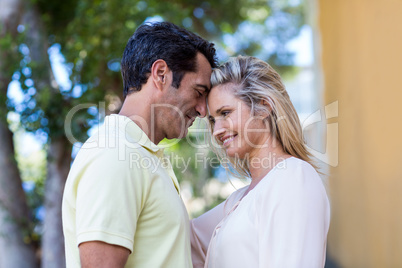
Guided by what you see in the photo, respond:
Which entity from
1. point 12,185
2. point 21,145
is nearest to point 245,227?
point 12,185

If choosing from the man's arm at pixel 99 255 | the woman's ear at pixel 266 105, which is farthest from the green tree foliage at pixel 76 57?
the man's arm at pixel 99 255

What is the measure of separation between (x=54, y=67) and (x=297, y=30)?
690 centimetres

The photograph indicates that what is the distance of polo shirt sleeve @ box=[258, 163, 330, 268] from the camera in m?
1.80

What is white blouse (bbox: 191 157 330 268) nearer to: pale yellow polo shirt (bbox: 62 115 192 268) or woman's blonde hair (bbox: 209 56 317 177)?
woman's blonde hair (bbox: 209 56 317 177)

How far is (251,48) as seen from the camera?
999 centimetres

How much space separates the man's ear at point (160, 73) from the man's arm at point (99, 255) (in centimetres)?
73

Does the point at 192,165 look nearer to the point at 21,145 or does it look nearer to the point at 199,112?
the point at 21,145

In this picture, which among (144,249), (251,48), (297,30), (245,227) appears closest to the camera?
(144,249)

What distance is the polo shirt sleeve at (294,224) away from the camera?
1.80 meters

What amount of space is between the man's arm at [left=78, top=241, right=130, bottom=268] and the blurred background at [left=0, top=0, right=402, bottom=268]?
5.00 feet

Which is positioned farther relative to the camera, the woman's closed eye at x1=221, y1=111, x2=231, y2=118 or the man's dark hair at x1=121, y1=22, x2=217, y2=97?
the woman's closed eye at x1=221, y1=111, x2=231, y2=118

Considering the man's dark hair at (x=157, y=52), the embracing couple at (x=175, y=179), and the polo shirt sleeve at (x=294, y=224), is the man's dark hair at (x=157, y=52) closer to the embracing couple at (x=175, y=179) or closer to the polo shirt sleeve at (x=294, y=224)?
the embracing couple at (x=175, y=179)

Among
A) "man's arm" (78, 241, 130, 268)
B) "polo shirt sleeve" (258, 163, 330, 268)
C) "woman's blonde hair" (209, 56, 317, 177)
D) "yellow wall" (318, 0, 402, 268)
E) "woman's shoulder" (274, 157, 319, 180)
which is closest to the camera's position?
"man's arm" (78, 241, 130, 268)

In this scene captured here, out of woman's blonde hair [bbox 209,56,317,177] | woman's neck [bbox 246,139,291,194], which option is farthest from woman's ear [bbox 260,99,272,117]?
woman's neck [bbox 246,139,291,194]
